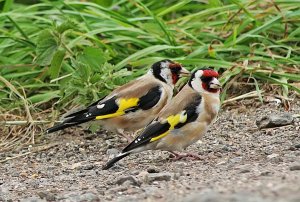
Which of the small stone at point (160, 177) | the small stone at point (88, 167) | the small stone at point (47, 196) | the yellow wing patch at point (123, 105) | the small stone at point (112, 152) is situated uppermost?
the small stone at point (160, 177)

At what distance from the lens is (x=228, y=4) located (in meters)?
8.96

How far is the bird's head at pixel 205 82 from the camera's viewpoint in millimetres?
6519

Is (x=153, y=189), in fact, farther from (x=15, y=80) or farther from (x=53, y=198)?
(x=15, y=80)

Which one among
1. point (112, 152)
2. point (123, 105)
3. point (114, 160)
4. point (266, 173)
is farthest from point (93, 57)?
point (266, 173)

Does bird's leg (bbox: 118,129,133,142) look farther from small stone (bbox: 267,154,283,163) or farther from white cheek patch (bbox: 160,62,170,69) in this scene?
small stone (bbox: 267,154,283,163)

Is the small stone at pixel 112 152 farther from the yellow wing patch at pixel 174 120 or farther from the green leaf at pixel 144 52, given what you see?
the green leaf at pixel 144 52

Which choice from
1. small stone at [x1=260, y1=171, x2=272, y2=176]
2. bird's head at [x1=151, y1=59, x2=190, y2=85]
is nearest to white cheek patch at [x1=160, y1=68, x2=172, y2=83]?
bird's head at [x1=151, y1=59, x2=190, y2=85]

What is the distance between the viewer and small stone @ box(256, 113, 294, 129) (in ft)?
22.7

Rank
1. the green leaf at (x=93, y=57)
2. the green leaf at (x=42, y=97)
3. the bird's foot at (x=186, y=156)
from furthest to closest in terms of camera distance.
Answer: the green leaf at (x=42, y=97), the green leaf at (x=93, y=57), the bird's foot at (x=186, y=156)

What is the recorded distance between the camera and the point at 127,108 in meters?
7.02

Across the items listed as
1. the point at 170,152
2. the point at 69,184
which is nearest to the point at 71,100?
the point at 170,152

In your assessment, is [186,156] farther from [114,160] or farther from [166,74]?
[166,74]

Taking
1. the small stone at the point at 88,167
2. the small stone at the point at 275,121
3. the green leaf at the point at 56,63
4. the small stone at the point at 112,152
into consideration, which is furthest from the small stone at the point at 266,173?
the green leaf at the point at 56,63

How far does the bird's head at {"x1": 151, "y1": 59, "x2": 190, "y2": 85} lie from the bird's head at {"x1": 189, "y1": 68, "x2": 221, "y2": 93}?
0.65 m
